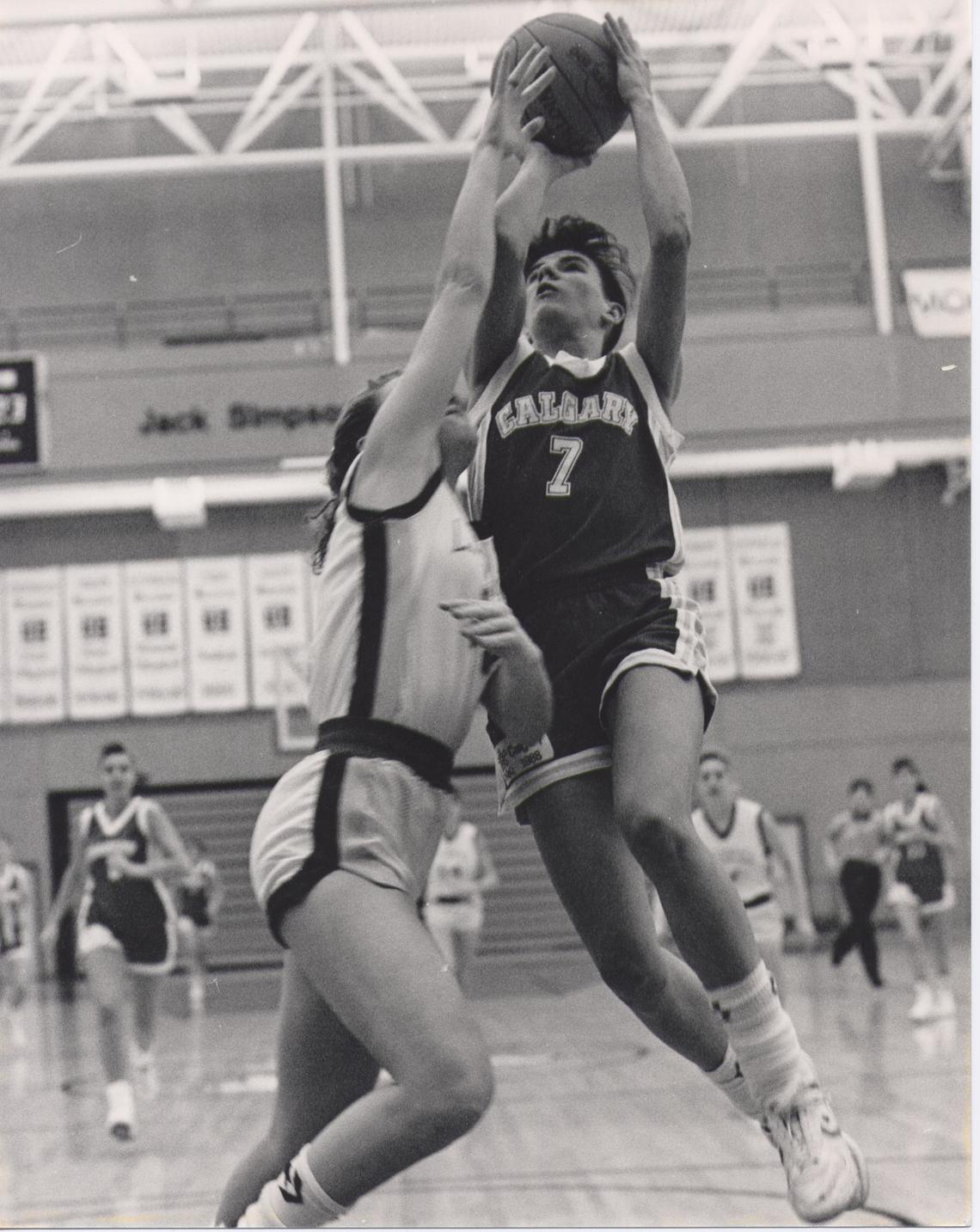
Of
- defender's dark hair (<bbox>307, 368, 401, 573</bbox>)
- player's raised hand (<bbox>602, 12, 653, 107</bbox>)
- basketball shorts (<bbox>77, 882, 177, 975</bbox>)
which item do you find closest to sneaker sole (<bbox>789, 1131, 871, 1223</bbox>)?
defender's dark hair (<bbox>307, 368, 401, 573</bbox>)

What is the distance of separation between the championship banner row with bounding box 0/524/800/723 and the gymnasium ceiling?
431 cm

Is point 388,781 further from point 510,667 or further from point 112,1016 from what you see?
point 112,1016

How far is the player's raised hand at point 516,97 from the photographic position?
127 inches

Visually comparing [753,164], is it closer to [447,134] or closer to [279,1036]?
[447,134]

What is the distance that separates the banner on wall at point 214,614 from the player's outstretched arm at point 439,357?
50.0 ft

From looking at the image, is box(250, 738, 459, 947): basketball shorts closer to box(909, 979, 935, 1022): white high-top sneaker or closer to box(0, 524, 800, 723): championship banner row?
box(909, 979, 935, 1022): white high-top sneaker

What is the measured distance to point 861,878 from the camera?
13453mm

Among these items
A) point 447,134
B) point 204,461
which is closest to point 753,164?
point 447,134

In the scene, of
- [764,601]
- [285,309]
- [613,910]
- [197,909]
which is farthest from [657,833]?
[285,309]

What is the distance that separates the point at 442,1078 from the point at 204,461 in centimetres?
1558

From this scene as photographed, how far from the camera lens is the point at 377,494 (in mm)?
2959

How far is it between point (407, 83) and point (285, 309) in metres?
2.88

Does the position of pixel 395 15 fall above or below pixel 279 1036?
above

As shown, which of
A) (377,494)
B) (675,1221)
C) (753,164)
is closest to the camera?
(377,494)
